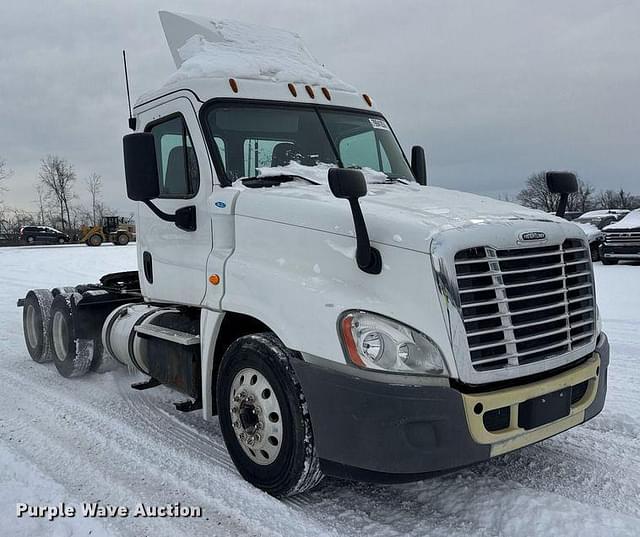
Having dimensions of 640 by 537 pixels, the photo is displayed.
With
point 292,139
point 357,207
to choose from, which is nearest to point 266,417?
point 357,207

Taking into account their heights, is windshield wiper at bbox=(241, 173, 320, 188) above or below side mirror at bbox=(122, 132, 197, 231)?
below

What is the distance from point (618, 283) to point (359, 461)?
12.4 metres

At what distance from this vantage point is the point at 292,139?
458cm

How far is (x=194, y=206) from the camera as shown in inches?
172

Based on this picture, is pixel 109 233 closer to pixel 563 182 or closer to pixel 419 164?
pixel 419 164

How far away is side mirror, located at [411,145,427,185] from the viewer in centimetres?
538

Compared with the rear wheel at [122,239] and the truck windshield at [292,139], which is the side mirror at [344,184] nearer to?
the truck windshield at [292,139]

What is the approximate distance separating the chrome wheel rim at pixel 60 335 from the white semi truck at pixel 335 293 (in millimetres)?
2037

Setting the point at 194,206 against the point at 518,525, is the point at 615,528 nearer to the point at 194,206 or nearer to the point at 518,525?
the point at 518,525

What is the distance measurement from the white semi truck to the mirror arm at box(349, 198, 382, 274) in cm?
1

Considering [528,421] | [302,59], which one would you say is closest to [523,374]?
[528,421]

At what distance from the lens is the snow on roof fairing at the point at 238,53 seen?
466 cm

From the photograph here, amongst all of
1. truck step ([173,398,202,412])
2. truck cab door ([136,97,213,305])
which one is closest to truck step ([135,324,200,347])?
truck cab door ([136,97,213,305])

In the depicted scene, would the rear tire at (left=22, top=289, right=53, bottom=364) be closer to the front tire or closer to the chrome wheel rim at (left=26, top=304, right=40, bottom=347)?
the chrome wheel rim at (left=26, top=304, right=40, bottom=347)
